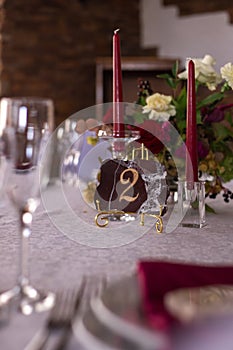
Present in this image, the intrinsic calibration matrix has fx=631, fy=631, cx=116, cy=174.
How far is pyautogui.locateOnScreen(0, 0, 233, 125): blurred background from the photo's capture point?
4320 mm

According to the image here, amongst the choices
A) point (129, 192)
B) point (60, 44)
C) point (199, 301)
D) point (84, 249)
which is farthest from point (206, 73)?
point (60, 44)

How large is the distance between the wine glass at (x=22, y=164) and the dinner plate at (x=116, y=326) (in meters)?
0.13

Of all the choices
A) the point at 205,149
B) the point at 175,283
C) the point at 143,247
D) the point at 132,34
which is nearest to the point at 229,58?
the point at 132,34

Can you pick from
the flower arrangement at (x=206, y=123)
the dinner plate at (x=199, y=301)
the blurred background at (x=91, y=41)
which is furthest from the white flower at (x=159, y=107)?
the blurred background at (x=91, y=41)

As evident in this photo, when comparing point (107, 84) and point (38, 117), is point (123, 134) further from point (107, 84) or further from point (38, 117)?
point (107, 84)

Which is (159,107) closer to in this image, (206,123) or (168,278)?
(206,123)

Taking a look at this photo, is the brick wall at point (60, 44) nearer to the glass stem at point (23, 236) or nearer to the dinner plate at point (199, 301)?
the glass stem at point (23, 236)

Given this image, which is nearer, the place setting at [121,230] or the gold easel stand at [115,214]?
the place setting at [121,230]

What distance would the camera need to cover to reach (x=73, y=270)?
90 cm

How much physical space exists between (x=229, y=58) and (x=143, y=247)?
11.3ft

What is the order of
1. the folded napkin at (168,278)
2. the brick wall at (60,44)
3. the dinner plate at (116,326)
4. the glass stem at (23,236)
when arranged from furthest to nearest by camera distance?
the brick wall at (60,44) → the glass stem at (23,236) → the folded napkin at (168,278) → the dinner plate at (116,326)

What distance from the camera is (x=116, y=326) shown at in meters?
0.57

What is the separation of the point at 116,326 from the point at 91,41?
421cm

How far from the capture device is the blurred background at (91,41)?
4.32 m
